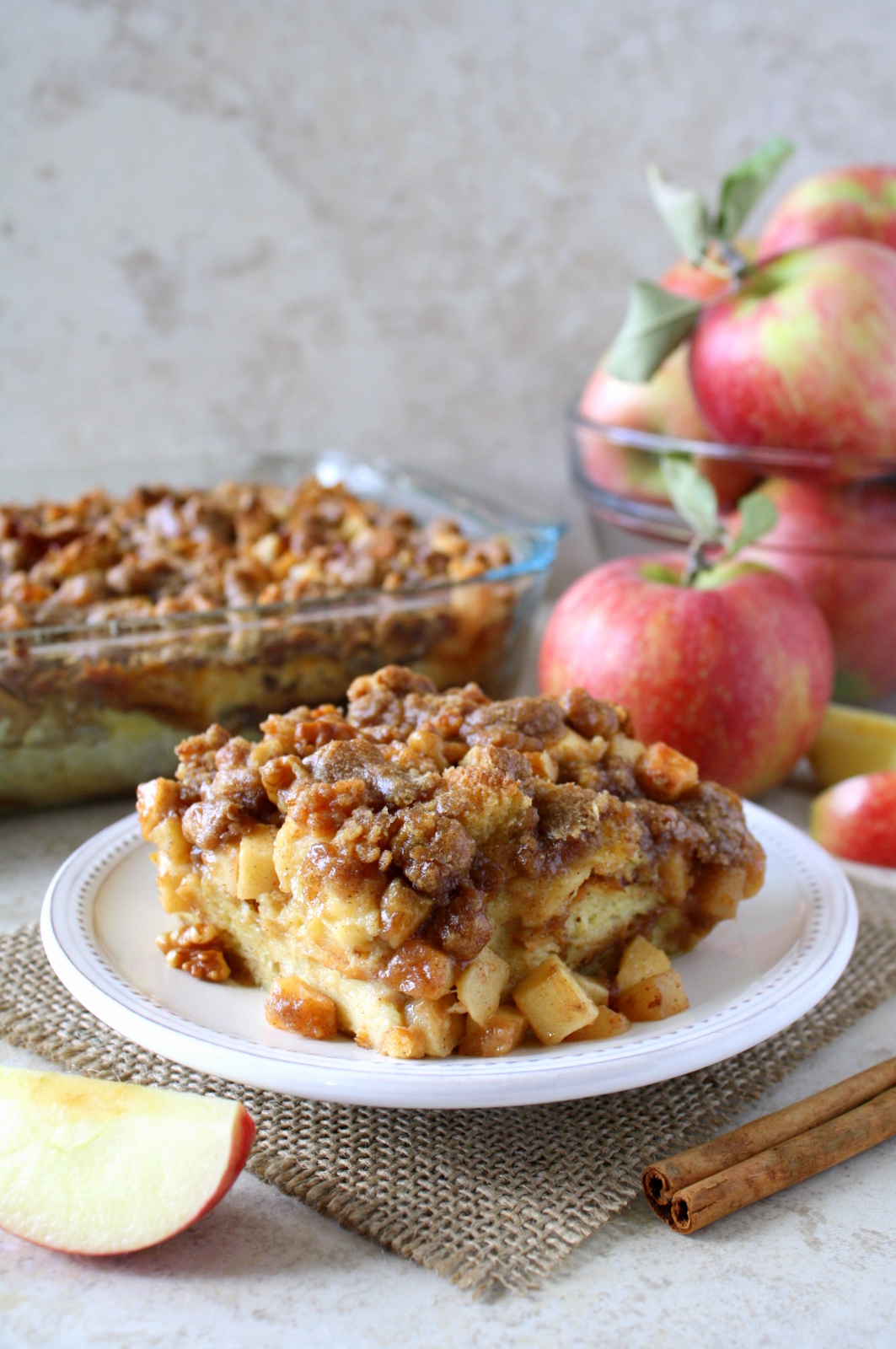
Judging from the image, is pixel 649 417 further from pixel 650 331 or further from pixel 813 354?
pixel 813 354

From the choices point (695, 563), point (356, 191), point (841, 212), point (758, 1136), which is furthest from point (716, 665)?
point (356, 191)

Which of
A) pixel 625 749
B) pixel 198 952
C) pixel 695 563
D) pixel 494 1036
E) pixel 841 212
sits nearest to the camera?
pixel 494 1036

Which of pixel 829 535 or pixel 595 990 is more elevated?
pixel 829 535

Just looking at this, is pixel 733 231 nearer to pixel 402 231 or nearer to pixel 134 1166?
pixel 402 231

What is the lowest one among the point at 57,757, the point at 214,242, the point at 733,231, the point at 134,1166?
the point at 57,757

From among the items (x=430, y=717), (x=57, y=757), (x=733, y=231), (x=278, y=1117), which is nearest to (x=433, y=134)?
(x=733, y=231)

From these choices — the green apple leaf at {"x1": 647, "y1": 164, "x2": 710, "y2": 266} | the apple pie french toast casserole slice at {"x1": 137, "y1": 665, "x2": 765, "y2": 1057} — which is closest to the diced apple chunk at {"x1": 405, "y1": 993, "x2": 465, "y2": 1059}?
the apple pie french toast casserole slice at {"x1": 137, "y1": 665, "x2": 765, "y2": 1057}
